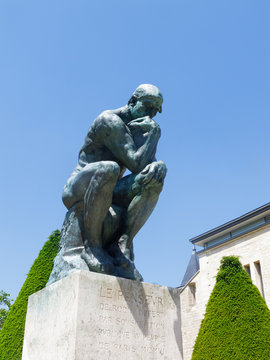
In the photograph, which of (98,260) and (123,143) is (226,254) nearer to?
(123,143)

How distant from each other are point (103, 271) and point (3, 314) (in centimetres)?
2601

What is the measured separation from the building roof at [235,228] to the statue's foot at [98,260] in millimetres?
20610

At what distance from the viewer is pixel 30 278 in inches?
454

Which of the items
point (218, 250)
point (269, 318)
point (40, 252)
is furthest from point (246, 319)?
point (218, 250)

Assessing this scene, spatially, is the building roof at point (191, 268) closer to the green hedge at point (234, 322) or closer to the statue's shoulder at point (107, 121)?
the green hedge at point (234, 322)

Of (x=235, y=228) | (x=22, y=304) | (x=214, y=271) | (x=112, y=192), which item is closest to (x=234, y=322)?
(x=22, y=304)

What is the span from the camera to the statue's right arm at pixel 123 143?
4254mm

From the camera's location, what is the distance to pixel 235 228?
2572 centimetres

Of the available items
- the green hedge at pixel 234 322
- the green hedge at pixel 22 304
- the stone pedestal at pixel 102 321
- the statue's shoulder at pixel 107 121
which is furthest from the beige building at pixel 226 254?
the statue's shoulder at pixel 107 121

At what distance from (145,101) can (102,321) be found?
2.24m

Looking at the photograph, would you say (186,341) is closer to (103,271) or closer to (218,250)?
(218,250)

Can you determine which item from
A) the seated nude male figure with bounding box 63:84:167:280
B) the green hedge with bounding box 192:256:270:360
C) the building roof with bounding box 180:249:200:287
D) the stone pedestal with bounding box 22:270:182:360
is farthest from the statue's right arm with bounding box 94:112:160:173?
the building roof with bounding box 180:249:200:287

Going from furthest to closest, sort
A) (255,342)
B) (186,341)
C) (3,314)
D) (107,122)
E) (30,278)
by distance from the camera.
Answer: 1. (3,314)
2. (186,341)
3. (255,342)
4. (30,278)
5. (107,122)

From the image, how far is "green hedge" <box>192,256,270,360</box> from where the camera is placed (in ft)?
42.8
